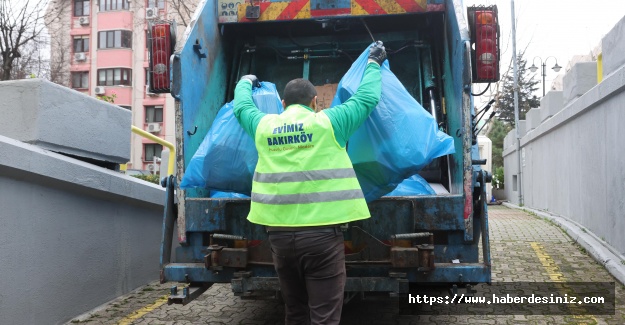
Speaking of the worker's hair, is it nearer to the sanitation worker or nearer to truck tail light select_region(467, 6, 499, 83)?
the sanitation worker

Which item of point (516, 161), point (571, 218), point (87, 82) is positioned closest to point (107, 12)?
point (87, 82)

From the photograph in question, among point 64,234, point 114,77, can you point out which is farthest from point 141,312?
point 114,77

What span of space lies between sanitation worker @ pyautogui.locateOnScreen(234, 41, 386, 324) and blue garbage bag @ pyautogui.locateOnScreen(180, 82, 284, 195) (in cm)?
53

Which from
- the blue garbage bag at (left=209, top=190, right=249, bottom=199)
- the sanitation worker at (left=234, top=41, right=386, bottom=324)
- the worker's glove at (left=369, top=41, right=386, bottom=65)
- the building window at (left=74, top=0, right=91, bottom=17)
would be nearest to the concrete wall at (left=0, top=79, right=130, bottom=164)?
the blue garbage bag at (left=209, top=190, right=249, bottom=199)

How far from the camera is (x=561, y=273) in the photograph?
18.6 ft

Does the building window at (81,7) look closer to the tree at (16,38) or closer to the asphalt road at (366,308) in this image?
the tree at (16,38)

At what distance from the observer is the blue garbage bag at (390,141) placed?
3109 mm

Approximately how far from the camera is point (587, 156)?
764 cm

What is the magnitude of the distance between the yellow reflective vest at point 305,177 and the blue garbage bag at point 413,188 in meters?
0.92

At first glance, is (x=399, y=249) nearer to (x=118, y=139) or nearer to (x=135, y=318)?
(x=135, y=318)

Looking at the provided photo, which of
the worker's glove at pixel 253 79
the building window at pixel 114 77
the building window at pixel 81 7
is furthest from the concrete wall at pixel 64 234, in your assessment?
the building window at pixel 81 7

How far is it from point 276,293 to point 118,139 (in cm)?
244

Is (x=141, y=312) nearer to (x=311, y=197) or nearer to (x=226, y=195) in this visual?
(x=226, y=195)

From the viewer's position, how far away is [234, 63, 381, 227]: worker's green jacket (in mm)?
2605
